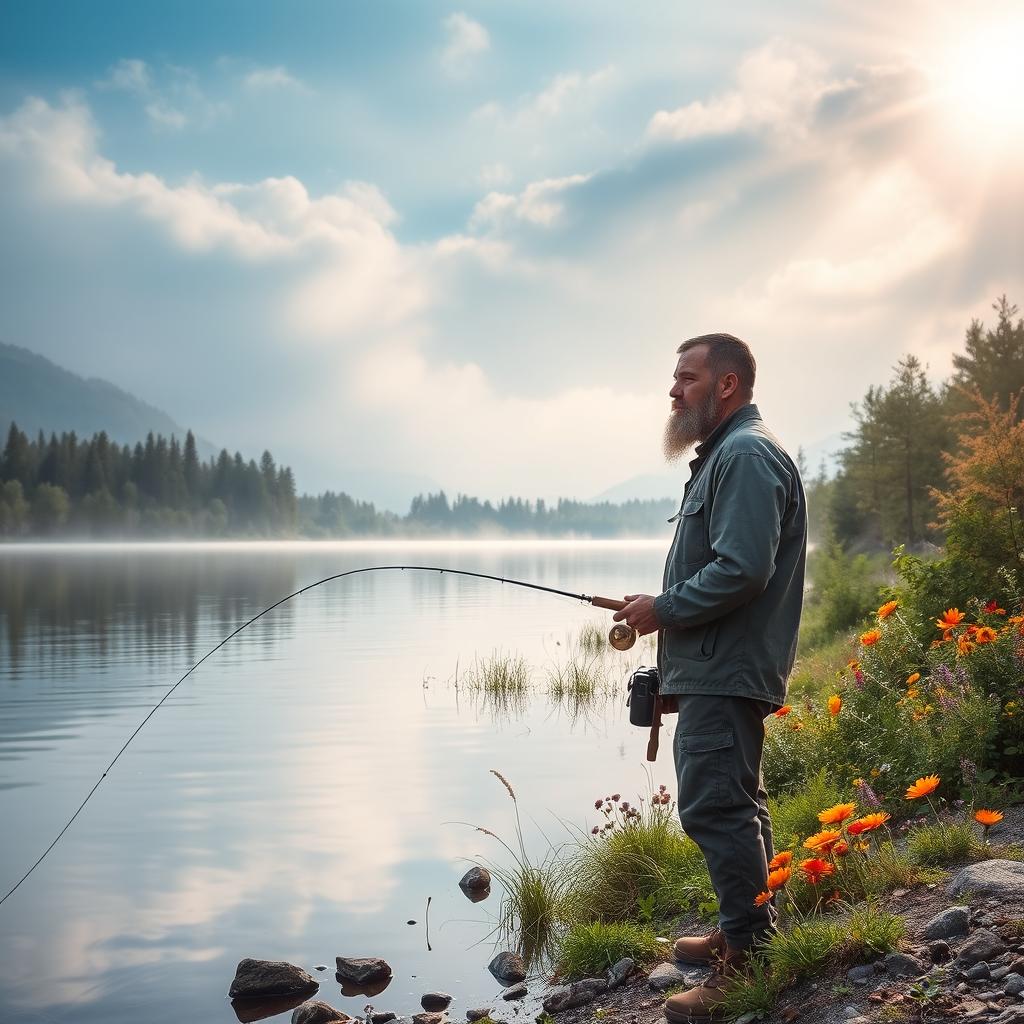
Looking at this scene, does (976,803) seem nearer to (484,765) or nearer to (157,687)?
(484,765)

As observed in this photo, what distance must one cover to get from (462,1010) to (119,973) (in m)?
2.68

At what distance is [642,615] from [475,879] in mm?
5238

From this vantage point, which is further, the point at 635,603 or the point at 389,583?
the point at 389,583

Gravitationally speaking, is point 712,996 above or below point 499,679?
above

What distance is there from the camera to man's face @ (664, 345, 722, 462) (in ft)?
15.0

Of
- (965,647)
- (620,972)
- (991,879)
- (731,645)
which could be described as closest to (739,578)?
(731,645)

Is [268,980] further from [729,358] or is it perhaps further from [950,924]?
[729,358]

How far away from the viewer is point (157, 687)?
20.1 metres

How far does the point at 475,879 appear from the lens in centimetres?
866

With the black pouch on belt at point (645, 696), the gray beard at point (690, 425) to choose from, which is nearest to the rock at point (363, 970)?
the black pouch on belt at point (645, 696)

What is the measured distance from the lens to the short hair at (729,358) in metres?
4.57

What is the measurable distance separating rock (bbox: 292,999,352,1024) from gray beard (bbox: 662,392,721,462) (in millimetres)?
4006

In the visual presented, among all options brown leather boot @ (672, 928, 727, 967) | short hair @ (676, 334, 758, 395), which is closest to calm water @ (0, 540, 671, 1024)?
brown leather boot @ (672, 928, 727, 967)

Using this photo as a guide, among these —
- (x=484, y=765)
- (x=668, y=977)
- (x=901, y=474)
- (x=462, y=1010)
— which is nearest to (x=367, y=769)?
(x=484, y=765)
